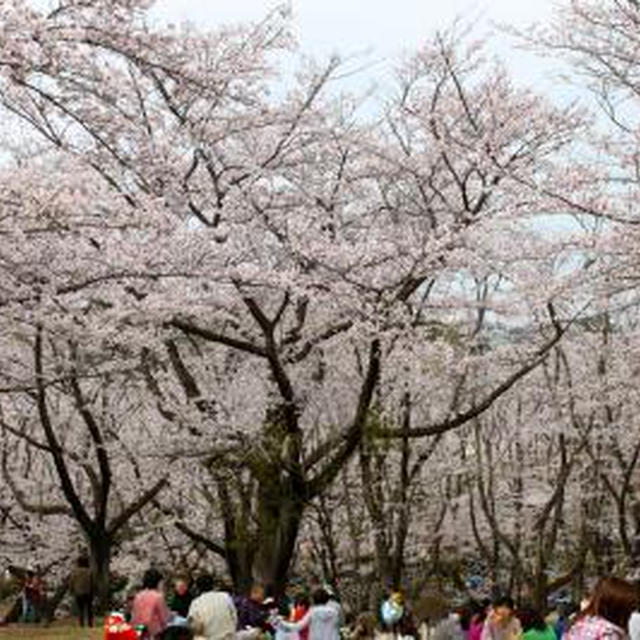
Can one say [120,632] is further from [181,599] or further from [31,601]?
[31,601]

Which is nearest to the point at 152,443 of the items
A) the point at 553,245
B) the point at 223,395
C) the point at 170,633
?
the point at 223,395

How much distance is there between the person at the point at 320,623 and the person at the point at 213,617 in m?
2.07

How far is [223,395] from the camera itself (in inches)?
646

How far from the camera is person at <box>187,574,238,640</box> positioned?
9180 mm

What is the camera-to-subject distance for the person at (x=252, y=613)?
40.2 ft

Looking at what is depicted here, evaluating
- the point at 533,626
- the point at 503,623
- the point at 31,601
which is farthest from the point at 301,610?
the point at 31,601

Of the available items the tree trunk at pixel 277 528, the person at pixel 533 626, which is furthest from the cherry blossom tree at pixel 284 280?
the person at pixel 533 626

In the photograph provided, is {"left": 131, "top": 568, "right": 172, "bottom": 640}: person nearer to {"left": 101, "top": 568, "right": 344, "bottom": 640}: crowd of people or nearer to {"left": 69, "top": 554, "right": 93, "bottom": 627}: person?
{"left": 101, "top": 568, "right": 344, "bottom": 640}: crowd of people

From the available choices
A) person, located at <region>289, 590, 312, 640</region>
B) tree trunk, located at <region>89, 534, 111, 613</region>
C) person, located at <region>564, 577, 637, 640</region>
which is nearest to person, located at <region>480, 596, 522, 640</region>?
person, located at <region>289, 590, 312, 640</region>

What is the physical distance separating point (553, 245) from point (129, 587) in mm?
15615

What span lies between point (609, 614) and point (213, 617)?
4.64m

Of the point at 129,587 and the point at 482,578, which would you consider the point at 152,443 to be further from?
the point at 482,578

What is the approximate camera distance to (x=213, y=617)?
30.3 ft

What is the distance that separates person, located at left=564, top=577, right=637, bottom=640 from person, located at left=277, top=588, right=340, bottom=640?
630 cm
